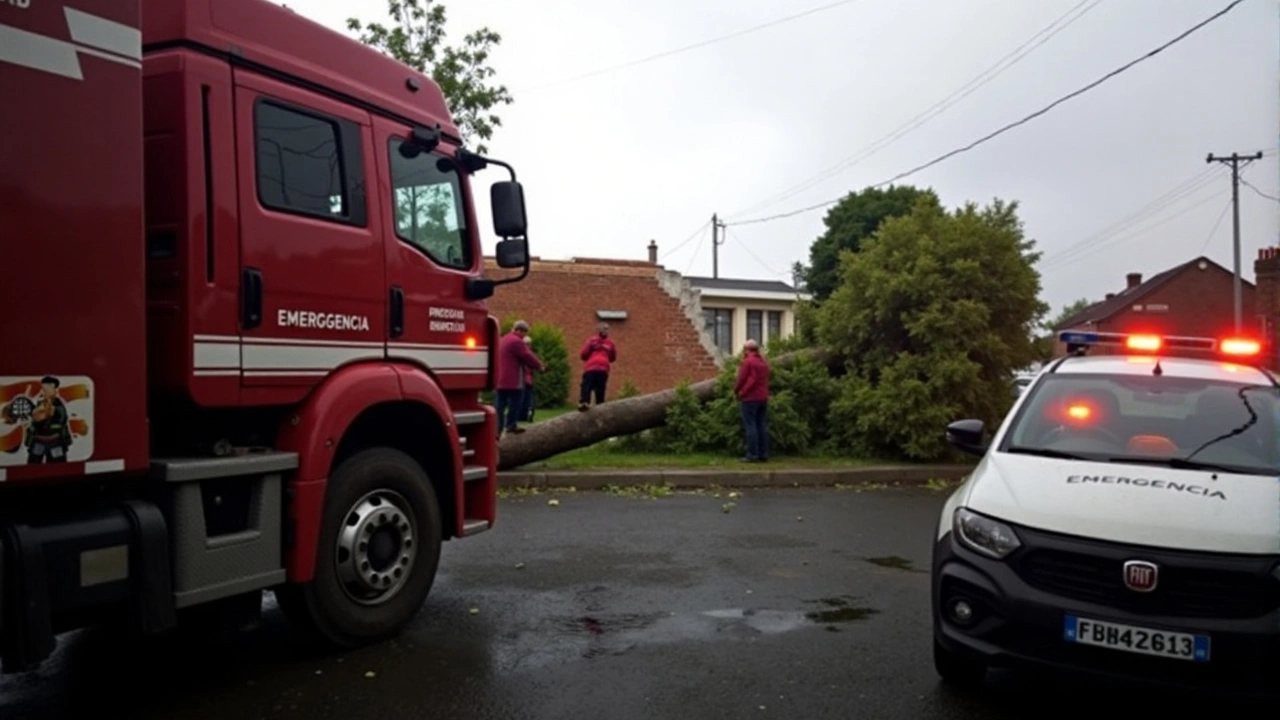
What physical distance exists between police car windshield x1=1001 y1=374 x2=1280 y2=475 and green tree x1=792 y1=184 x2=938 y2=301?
137 ft

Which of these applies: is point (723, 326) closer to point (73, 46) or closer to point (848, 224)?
point (848, 224)

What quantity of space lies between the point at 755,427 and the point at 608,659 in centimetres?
852

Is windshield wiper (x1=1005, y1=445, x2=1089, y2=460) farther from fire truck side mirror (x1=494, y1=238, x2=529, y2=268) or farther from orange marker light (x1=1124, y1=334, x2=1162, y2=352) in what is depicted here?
fire truck side mirror (x1=494, y1=238, x2=529, y2=268)

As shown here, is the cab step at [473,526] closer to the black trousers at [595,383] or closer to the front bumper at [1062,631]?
the front bumper at [1062,631]

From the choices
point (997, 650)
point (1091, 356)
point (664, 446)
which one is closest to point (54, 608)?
point (997, 650)

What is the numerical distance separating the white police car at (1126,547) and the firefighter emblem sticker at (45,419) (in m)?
3.71

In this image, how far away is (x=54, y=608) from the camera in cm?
370

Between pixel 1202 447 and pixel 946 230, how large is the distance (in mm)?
9638

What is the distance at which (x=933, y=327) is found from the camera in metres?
13.5

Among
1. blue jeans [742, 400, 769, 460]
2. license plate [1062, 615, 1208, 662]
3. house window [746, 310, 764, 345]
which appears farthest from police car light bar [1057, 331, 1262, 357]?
house window [746, 310, 764, 345]

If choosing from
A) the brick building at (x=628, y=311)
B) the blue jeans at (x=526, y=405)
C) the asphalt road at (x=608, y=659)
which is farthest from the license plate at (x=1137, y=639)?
the brick building at (x=628, y=311)

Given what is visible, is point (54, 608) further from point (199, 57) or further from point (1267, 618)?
point (1267, 618)

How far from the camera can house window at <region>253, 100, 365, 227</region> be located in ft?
15.8

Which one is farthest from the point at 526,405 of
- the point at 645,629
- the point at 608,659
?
the point at 608,659
